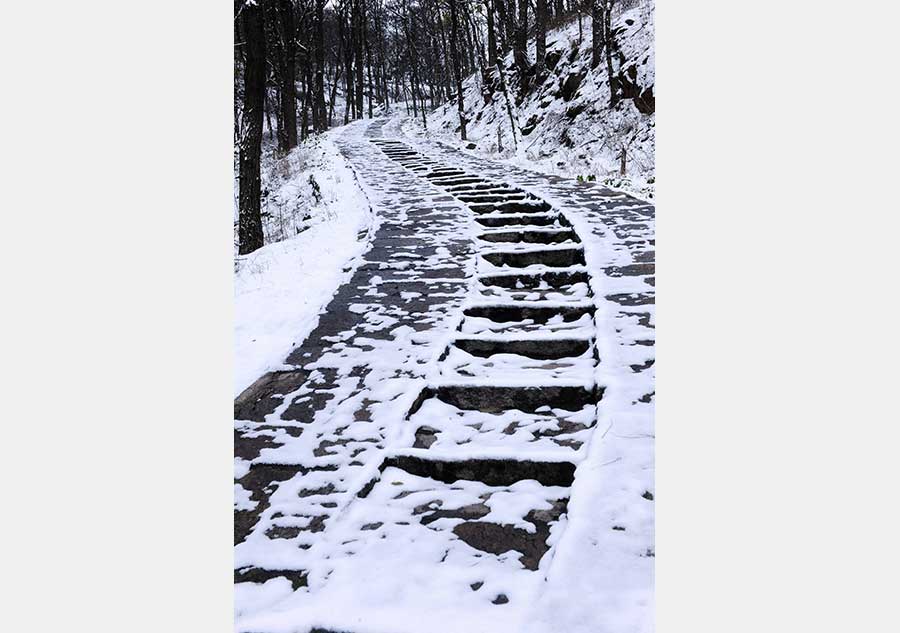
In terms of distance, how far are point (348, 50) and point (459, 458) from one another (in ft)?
100

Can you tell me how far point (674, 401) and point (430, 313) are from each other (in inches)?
105

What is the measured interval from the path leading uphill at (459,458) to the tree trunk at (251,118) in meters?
3.24

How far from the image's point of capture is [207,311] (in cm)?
163

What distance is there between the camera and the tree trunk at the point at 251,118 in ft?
24.4

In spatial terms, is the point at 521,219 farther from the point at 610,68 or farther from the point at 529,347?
the point at 610,68

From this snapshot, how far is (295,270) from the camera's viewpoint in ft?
18.4

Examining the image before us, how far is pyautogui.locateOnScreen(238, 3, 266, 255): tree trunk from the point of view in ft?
24.4

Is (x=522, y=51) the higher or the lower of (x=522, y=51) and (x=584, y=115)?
the higher

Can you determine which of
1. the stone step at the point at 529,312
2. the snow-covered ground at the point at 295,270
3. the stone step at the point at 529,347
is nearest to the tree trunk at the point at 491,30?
the snow-covered ground at the point at 295,270

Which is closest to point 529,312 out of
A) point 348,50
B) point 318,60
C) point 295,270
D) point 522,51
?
point 295,270

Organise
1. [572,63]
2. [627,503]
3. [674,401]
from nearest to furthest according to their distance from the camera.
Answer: [674,401], [627,503], [572,63]

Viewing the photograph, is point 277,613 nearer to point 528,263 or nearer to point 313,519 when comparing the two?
point 313,519

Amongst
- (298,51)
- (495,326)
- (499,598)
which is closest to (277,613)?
(499,598)

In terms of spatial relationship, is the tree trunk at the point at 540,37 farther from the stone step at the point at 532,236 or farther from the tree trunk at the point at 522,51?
the stone step at the point at 532,236
